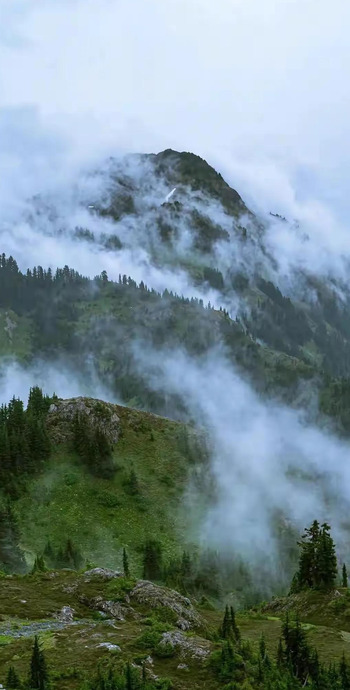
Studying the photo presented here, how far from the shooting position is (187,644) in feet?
141

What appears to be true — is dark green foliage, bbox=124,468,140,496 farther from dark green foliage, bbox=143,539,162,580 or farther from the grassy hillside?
dark green foliage, bbox=143,539,162,580

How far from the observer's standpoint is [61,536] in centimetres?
11144

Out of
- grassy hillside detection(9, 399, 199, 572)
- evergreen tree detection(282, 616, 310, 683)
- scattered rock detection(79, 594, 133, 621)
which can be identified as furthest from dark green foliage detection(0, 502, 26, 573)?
evergreen tree detection(282, 616, 310, 683)

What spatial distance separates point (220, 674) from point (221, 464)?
119 metres

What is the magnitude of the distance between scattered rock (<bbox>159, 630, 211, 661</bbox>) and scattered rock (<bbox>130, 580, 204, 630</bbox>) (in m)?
7.01

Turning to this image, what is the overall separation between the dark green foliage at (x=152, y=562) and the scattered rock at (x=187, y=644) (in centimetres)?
5954

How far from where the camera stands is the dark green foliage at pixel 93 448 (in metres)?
132

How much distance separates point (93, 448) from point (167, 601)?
81572mm

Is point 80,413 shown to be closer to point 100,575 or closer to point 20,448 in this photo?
point 20,448

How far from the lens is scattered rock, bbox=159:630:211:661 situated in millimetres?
41750

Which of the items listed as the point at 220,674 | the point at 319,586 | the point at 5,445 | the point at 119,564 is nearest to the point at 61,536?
the point at 119,564

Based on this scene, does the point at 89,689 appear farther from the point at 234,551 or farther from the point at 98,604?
the point at 234,551

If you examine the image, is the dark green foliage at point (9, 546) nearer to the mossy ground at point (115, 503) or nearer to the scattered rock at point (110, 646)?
the mossy ground at point (115, 503)

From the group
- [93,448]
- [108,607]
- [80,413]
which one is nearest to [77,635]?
[108,607]
